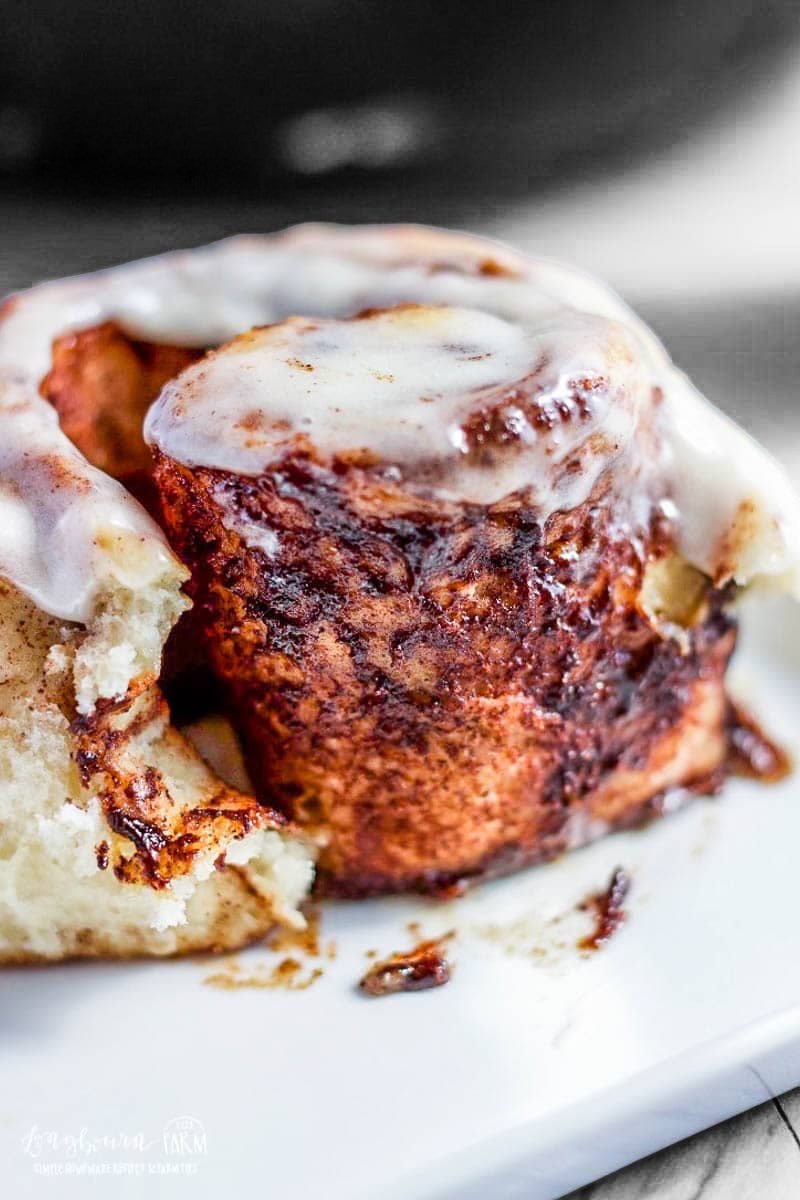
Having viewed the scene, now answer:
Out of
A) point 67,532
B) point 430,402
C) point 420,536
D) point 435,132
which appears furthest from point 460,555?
point 435,132

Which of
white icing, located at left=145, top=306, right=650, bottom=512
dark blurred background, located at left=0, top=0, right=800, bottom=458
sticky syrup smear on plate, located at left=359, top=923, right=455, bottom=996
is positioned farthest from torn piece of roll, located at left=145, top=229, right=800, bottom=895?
dark blurred background, located at left=0, top=0, right=800, bottom=458

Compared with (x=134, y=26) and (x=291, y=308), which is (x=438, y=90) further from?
(x=291, y=308)

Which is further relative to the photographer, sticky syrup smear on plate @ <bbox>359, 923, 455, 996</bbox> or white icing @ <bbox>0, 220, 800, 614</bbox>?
sticky syrup smear on plate @ <bbox>359, 923, 455, 996</bbox>

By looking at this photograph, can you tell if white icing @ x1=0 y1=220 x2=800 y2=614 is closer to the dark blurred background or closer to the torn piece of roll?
the torn piece of roll

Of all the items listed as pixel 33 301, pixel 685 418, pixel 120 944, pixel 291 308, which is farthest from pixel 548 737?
pixel 33 301

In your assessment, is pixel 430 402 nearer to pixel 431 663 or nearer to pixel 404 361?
pixel 404 361

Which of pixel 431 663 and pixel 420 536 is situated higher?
pixel 420 536

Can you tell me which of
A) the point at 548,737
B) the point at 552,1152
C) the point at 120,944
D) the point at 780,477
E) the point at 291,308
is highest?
the point at 780,477
